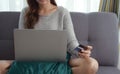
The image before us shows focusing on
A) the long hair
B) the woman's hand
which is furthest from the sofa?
the woman's hand

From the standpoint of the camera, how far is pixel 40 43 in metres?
1.40

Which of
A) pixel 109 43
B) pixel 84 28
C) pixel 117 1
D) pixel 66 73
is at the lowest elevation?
pixel 66 73

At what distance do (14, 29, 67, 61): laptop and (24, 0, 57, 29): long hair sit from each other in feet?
1.31

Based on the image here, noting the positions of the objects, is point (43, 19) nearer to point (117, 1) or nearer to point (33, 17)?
point (33, 17)

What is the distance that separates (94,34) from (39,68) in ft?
2.19

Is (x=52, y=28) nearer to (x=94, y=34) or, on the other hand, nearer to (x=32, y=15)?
(x=32, y=15)

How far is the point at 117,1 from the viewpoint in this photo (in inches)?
83.6

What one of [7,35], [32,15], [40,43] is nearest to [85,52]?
[40,43]

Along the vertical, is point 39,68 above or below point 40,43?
below

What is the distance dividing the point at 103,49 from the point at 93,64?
473mm

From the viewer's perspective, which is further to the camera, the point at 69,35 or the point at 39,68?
the point at 69,35

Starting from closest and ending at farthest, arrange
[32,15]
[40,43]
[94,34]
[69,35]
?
[40,43], [69,35], [32,15], [94,34]

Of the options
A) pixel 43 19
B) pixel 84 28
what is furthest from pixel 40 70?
pixel 84 28

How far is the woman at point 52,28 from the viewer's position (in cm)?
145
